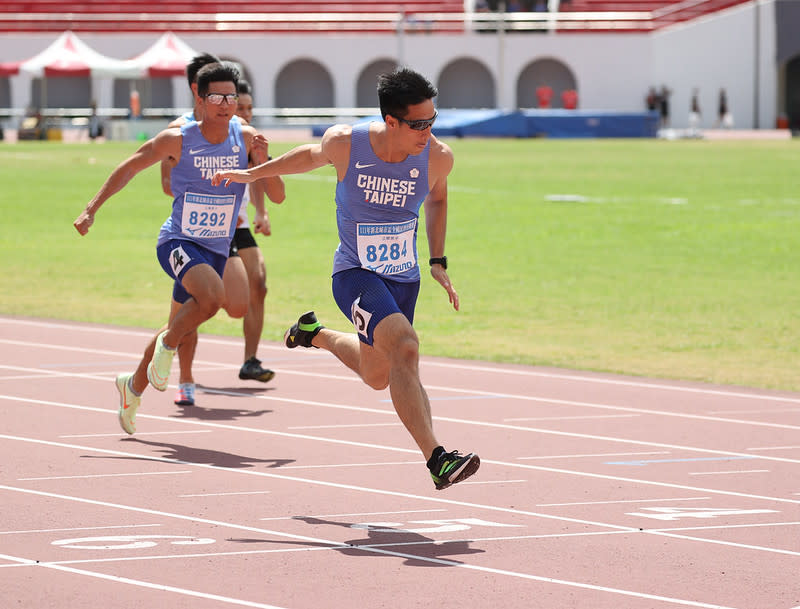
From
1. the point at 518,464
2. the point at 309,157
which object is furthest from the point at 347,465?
the point at 309,157

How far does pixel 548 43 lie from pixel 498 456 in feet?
206

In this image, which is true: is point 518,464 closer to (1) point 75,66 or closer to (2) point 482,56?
(1) point 75,66

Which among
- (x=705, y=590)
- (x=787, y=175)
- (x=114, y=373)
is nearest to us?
(x=705, y=590)

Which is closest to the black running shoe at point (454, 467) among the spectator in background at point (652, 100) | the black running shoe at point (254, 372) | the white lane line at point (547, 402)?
the white lane line at point (547, 402)

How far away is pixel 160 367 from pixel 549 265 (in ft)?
33.3

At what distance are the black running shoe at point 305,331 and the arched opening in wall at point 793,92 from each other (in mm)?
58671

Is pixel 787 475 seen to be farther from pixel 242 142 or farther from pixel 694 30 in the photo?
→ pixel 694 30

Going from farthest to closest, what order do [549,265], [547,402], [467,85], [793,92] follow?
[467,85]
[793,92]
[549,265]
[547,402]

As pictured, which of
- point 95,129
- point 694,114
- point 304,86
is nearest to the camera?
point 95,129

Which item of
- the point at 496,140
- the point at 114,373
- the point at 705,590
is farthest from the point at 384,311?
the point at 496,140

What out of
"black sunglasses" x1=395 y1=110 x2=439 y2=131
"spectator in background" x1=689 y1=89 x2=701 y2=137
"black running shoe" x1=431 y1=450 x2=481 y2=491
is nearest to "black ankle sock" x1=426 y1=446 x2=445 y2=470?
"black running shoe" x1=431 y1=450 x2=481 y2=491

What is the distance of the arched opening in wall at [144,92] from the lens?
70.4 meters

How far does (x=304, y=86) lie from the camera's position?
7169 centimetres

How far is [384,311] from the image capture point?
638cm
